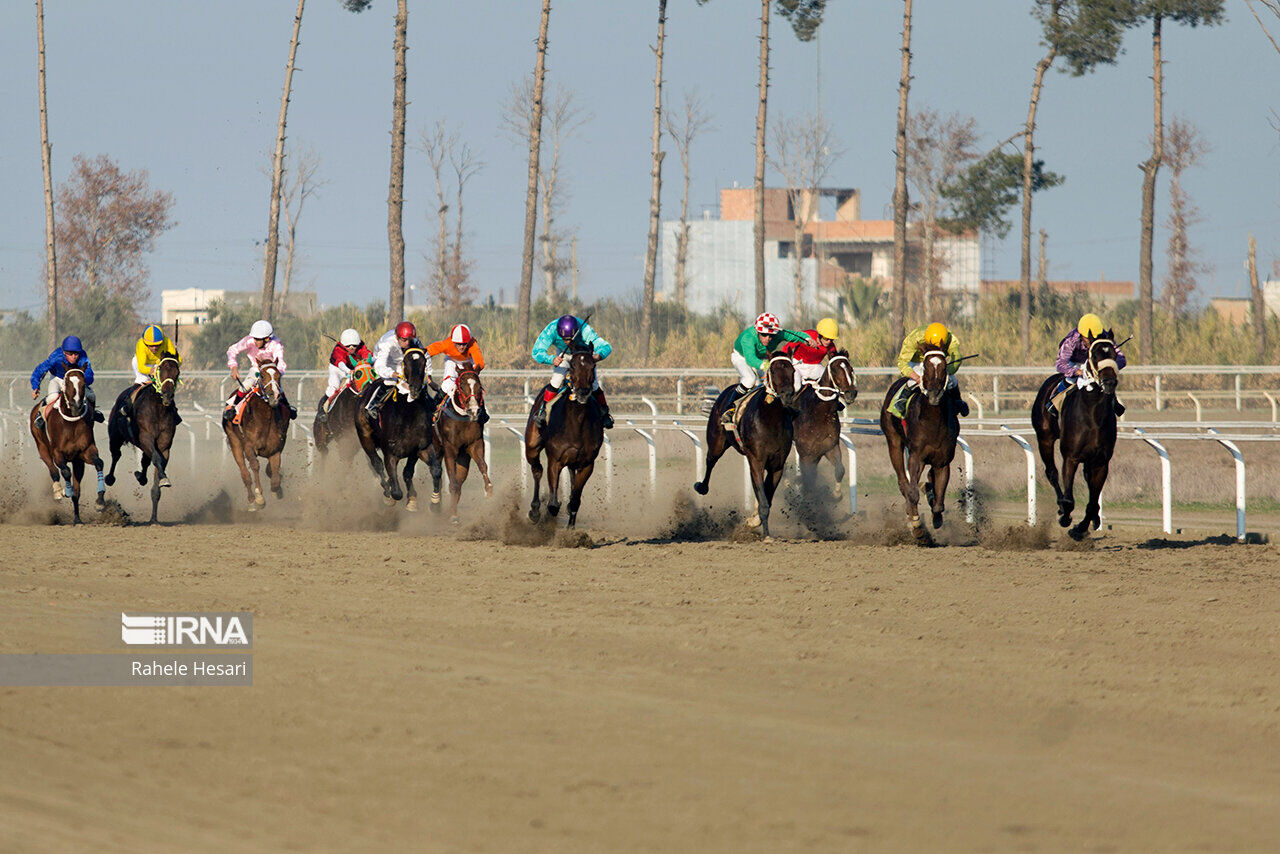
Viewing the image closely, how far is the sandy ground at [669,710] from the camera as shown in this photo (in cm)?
471

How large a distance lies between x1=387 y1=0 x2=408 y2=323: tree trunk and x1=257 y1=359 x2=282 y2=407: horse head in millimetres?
13170

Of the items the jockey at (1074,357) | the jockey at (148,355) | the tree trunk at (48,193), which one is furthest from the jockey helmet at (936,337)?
the tree trunk at (48,193)

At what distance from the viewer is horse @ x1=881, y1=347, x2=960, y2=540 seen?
12.2 m

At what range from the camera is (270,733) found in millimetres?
5812

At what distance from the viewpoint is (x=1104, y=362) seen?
38.2 feet

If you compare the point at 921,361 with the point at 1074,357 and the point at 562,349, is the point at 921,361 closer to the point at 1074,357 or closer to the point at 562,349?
the point at 1074,357

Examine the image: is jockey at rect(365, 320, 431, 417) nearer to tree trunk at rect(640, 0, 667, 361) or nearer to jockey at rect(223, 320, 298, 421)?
jockey at rect(223, 320, 298, 421)

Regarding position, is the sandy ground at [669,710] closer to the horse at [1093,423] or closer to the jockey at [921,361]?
the horse at [1093,423]

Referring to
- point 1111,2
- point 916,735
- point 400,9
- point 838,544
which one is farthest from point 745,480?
point 1111,2

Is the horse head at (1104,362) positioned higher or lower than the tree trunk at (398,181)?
lower

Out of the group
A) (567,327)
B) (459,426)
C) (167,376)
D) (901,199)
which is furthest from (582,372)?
(901,199)

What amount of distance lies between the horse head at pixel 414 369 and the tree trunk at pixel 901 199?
701 inches

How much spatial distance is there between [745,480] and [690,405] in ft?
33.5

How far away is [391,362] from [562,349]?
3.00 metres
